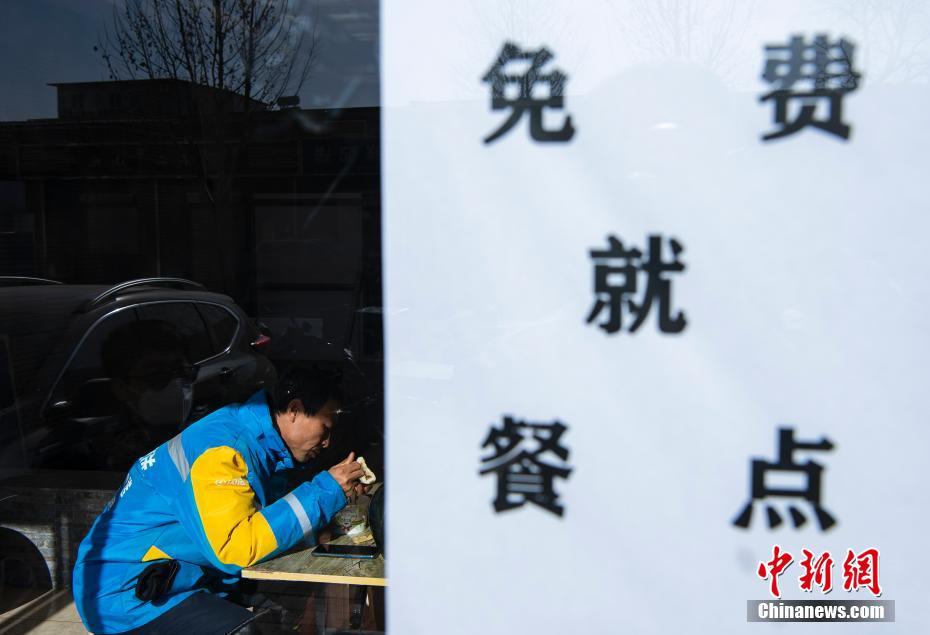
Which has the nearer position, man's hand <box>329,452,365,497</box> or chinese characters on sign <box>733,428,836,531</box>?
chinese characters on sign <box>733,428,836,531</box>

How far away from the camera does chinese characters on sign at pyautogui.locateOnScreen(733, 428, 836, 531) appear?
1.47m

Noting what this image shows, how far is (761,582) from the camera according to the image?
1520mm

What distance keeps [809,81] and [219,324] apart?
14.0ft

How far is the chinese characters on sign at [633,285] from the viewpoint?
1.48 m

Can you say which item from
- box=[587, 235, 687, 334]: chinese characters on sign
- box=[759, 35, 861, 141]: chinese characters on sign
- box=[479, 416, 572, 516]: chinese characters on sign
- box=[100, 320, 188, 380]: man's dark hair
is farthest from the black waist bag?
box=[100, 320, 188, 380]: man's dark hair

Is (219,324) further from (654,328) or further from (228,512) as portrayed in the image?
(654,328)

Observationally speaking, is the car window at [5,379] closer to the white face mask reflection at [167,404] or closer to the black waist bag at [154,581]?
the white face mask reflection at [167,404]

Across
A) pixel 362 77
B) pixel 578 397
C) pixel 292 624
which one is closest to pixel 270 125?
pixel 362 77

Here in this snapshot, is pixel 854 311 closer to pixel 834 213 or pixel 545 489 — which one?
pixel 834 213

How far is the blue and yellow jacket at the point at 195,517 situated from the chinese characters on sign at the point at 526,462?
69 cm

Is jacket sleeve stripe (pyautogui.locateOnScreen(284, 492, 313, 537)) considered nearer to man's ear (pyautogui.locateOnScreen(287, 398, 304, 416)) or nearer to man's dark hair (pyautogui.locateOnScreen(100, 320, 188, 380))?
man's ear (pyautogui.locateOnScreen(287, 398, 304, 416))

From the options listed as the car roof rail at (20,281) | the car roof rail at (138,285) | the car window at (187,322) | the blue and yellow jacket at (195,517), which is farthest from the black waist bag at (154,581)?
the car roof rail at (20,281)

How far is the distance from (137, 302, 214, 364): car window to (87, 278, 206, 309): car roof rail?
26 cm

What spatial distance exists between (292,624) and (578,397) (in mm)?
1609
